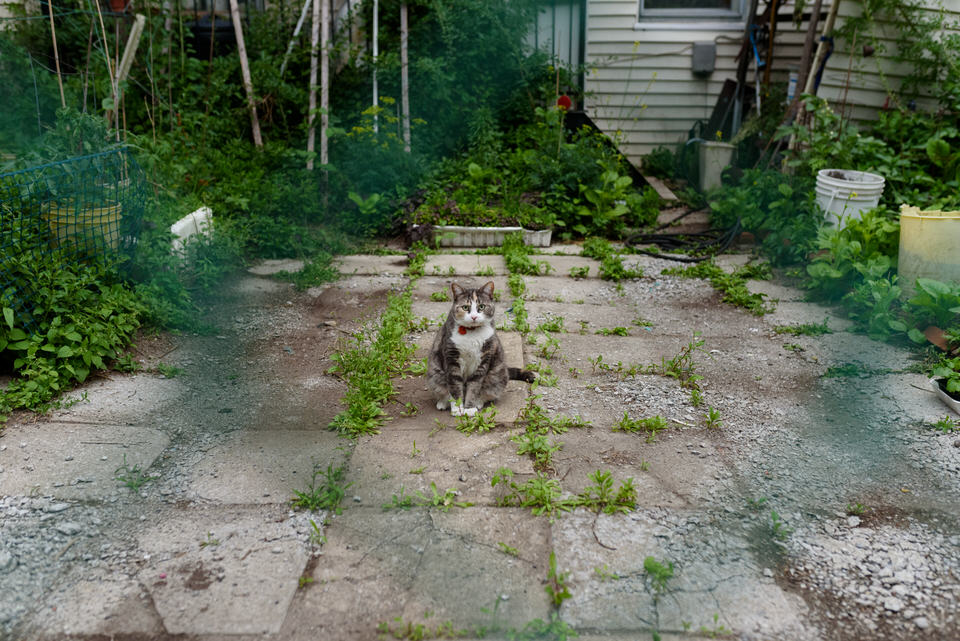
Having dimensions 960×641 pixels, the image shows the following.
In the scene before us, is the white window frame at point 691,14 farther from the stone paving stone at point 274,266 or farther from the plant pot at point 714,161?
the stone paving stone at point 274,266

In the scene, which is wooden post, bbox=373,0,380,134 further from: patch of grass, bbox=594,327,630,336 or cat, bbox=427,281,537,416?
cat, bbox=427,281,537,416

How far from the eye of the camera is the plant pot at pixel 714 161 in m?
7.83

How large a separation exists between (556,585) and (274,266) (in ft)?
13.3

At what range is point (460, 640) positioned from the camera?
2.12 meters

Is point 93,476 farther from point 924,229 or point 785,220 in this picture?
point 785,220

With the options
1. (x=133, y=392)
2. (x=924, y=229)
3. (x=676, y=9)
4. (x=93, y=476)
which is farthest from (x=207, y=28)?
(x=924, y=229)

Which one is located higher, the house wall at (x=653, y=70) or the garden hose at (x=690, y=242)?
the house wall at (x=653, y=70)

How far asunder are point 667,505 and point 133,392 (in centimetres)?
257

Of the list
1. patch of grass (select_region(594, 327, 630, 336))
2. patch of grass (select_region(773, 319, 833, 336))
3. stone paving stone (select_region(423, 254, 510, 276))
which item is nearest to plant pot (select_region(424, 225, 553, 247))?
stone paving stone (select_region(423, 254, 510, 276))

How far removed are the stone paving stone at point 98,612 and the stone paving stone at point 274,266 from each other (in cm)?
339

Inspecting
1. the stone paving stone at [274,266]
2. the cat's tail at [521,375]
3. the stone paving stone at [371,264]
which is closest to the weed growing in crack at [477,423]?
the cat's tail at [521,375]

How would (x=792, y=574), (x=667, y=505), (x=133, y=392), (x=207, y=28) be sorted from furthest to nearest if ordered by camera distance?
(x=207, y=28) → (x=133, y=392) → (x=667, y=505) → (x=792, y=574)

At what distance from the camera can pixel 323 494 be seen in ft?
9.07

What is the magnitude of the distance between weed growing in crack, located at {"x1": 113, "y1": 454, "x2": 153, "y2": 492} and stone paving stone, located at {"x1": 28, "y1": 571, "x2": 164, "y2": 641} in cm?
53
